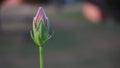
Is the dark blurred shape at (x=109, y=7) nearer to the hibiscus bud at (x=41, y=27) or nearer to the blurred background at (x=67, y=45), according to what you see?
the blurred background at (x=67, y=45)

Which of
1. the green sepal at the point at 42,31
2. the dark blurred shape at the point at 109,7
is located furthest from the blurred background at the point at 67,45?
the green sepal at the point at 42,31

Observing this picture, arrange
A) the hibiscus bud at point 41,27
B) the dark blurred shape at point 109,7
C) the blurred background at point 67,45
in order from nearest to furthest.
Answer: the hibiscus bud at point 41,27
the blurred background at point 67,45
the dark blurred shape at point 109,7

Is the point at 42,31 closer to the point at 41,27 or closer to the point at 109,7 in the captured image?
the point at 41,27

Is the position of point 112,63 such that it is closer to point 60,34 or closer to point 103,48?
point 103,48

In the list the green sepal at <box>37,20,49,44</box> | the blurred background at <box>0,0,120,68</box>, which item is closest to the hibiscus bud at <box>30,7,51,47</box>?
the green sepal at <box>37,20,49,44</box>

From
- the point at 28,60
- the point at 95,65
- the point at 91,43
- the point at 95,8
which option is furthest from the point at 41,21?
the point at 95,8

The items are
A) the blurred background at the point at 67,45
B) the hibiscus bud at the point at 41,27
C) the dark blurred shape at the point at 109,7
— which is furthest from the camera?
the dark blurred shape at the point at 109,7

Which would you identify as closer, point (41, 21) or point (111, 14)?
point (41, 21)

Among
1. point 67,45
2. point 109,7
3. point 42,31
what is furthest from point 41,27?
point 109,7
